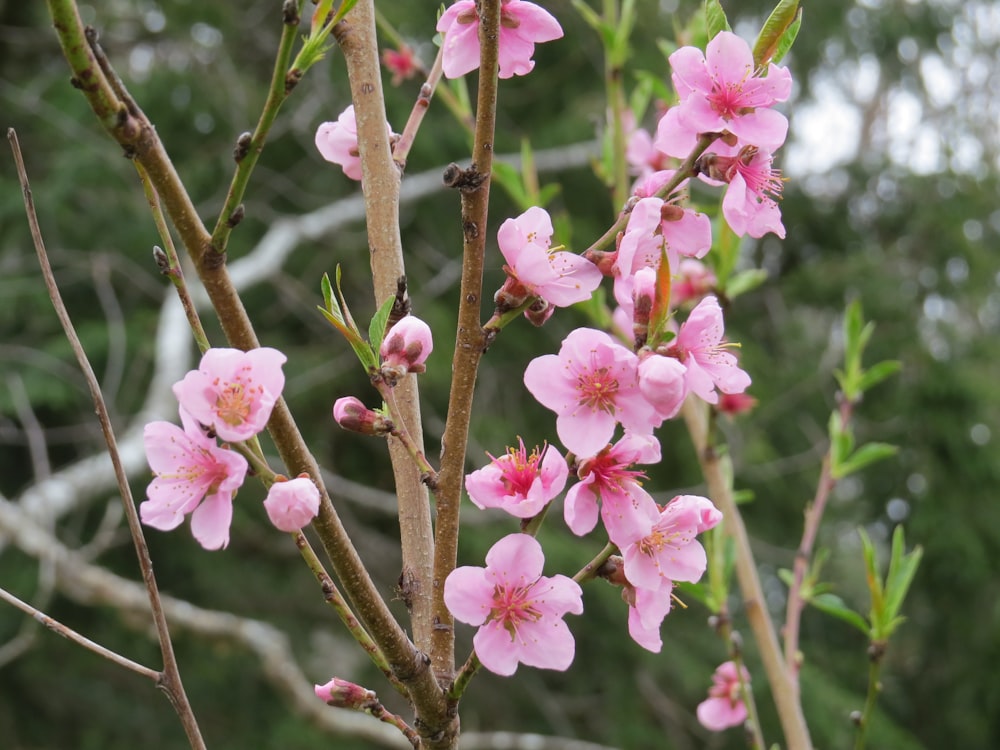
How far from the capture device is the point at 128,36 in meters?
4.50

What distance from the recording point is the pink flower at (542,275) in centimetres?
57

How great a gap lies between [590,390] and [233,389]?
0.70 feet

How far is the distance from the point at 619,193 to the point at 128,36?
4135 mm

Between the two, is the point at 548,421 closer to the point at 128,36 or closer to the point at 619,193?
the point at 128,36

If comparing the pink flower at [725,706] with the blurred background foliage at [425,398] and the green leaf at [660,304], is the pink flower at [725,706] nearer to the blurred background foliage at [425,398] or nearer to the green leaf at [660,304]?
the green leaf at [660,304]

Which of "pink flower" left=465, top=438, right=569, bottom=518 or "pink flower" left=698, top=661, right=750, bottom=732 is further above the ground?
"pink flower" left=465, top=438, right=569, bottom=518

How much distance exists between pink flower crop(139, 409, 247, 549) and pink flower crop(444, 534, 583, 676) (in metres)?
0.16

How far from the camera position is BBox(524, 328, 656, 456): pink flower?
54 centimetres

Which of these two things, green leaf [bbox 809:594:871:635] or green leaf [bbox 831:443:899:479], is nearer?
green leaf [bbox 809:594:871:635]

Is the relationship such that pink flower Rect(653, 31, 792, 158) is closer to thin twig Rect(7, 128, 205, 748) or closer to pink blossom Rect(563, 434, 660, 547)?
pink blossom Rect(563, 434, 660, 547)

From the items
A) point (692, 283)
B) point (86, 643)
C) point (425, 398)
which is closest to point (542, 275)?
point (86, 643)

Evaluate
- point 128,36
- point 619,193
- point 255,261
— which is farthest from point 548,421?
point 619,193

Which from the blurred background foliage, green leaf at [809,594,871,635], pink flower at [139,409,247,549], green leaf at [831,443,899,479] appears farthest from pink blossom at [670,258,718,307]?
the blurred background foliage

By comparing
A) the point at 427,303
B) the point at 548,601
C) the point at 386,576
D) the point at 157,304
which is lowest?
the point at 548,601
